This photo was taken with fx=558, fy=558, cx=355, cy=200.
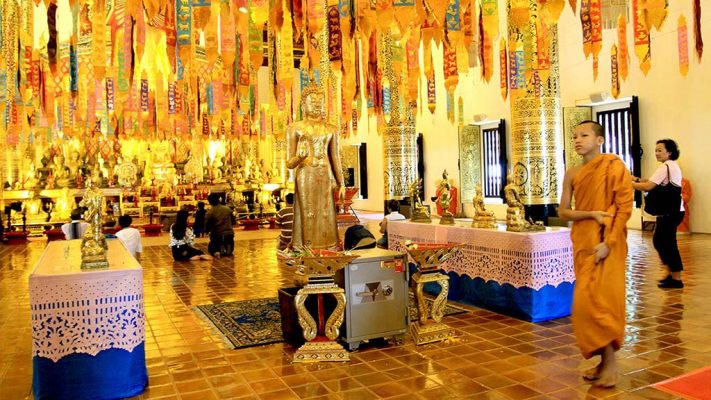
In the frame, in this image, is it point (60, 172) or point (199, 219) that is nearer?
point (199, 219)

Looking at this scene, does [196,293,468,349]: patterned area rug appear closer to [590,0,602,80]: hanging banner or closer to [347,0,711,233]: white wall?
[590,0,602,80]: hanging banner

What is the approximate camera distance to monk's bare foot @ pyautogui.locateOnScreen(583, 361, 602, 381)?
2.91 metres

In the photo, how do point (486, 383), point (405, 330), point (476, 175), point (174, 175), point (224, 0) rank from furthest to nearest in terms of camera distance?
point (174, 175) → point (476, 175) → point (224, 0) → point (405, 330) → point (486, 383)

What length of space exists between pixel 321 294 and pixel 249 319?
1.22 meters

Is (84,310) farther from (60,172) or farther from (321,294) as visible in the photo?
(60,172)

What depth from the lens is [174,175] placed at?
19.9 metres

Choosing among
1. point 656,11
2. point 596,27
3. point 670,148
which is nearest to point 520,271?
point 670,148

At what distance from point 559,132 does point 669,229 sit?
12.1 feet

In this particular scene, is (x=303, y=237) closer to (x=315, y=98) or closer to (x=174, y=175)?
(x=315, y=98)

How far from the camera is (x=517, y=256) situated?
4.37 meters

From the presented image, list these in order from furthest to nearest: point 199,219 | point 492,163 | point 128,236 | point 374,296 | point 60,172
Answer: point 60,172 → point 492,163 → point 199,219 → point 128,236 → point 374,296

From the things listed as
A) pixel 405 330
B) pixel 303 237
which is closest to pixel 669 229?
pixel 405 330

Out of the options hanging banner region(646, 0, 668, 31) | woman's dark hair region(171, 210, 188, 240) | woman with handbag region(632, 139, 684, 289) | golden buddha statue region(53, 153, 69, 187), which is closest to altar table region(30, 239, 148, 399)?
woman with handbag region(632, 139, 684, 289)

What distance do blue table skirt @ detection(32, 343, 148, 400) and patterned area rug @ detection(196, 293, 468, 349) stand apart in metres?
0.93
